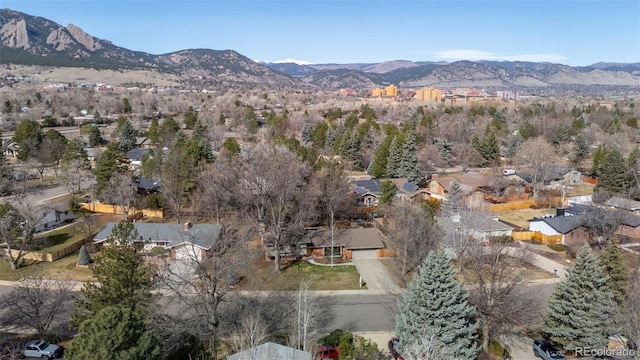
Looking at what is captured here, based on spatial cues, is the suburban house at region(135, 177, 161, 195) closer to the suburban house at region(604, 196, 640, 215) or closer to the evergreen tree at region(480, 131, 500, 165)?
the suburban house at region(604, 196, 640, 215)

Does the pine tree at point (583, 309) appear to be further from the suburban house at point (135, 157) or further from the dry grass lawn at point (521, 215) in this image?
the suburban house at point (135, 157)

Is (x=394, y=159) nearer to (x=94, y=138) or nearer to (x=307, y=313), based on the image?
(x=307, y=313)

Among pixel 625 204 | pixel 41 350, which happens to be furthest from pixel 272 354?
pixel 625 204

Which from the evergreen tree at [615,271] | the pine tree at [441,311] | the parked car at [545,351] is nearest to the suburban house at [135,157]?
the pine tree at [441,311]

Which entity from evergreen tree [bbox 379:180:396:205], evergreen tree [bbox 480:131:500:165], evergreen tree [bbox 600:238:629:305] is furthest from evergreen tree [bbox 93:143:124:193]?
evergreen tree [bbox 480:131:500:165]

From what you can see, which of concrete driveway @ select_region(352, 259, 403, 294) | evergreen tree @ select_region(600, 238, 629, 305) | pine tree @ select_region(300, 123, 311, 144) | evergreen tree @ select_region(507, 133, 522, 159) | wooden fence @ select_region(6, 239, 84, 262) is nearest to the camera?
evergreen tree @ select_region(600, 238, 629, 305)

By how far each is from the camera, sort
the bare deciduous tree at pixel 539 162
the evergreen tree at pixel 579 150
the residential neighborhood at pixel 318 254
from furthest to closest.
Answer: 1. the evergreen tree at pixel 579 150
2. the bare deciduous tree at pixel 539 162
3. the residential neighborhood at pixel 318 254

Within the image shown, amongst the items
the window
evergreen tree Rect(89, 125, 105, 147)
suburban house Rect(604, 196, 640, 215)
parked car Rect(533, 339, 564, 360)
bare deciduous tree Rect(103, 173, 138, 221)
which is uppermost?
evergreen tree Rect(89, 125, 105, 147)
